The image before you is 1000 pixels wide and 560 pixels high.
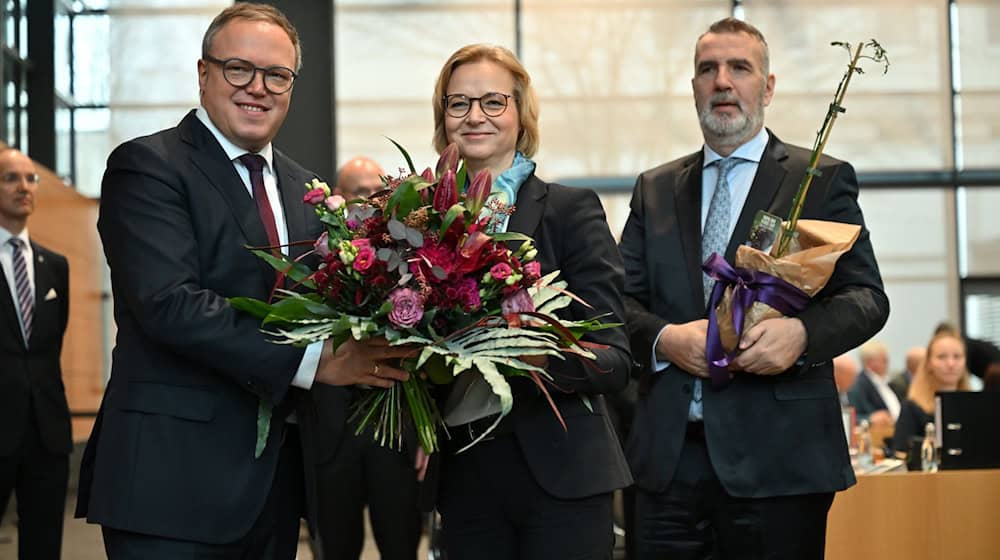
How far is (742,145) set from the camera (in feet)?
10.3

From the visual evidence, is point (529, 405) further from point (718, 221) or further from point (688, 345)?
point (718, 221)

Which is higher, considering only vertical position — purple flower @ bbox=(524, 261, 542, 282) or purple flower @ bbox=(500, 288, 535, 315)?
purple flower @ bbox=(524, 261, 542, 282)

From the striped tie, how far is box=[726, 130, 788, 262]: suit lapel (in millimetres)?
3527

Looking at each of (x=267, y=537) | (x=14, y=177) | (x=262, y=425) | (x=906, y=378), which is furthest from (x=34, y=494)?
(x=906, y=378)

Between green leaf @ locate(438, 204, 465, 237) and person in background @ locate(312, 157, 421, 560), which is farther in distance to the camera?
person in background @ locate(312, 157, 421, 560)

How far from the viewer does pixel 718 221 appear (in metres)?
3.11

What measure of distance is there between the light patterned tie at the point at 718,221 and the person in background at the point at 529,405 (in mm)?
402

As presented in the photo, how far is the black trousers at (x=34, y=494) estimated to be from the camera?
528 centimetres

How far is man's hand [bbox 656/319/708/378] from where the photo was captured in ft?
9.59

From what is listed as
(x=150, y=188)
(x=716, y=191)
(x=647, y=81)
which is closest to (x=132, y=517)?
(x=150, y=188)

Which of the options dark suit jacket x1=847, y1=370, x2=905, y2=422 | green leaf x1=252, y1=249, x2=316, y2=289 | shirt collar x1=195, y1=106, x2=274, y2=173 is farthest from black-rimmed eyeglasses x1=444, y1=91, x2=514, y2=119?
dark suit jacket x1=847, y1=370, x2=905, y2=422

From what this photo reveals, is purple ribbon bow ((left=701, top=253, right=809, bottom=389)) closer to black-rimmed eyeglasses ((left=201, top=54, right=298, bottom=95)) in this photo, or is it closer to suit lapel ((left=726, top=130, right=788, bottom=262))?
suit lapel ((left=726, top=130, right=788, bottom=262))

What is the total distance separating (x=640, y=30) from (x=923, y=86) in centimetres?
285

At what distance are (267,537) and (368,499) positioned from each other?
2.14m
